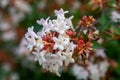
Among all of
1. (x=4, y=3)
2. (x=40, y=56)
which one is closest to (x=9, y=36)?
(x=4, y=3)

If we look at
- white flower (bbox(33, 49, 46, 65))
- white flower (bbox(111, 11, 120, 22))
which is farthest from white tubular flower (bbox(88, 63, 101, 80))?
white flower (bbox(33, 49, 46, 65))

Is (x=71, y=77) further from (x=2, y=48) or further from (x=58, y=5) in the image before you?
(x=2, y=48)

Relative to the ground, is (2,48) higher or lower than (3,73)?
higher

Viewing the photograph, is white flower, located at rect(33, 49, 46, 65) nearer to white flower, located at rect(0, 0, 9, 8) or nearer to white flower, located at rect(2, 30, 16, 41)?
white flower, located at rect(0, 0, 9, 8)

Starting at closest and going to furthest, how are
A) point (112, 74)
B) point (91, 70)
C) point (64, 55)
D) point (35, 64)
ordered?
point (64, 55), point (91, 70), point (112, 74), point (35, 64)

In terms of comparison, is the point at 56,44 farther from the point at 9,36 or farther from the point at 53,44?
the point at 9,36

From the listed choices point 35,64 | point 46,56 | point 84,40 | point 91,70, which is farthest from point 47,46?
point 35,64

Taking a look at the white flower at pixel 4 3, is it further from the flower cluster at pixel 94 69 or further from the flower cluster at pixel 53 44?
the flower cluster at pixel 53 44
